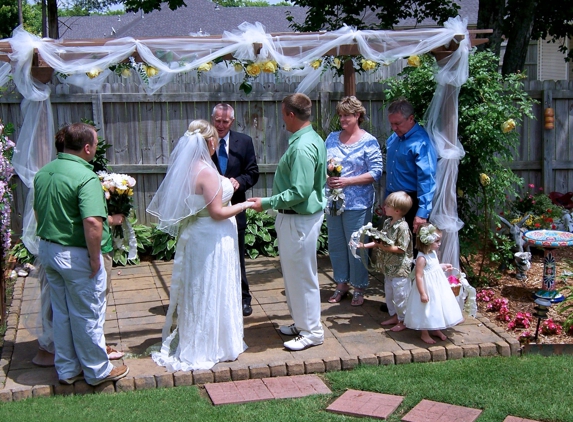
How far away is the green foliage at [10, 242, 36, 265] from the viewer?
26.2 feet

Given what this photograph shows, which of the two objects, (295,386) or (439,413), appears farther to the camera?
(295,386)

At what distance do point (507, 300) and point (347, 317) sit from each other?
4.90 ft

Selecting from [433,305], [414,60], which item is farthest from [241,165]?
[433,305]

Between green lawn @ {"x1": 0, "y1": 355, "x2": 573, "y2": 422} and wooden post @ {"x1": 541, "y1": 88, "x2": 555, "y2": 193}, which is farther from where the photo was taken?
wooden post @ {"x1": 541, "y1": 88, "x2": 555, "y2": 193}

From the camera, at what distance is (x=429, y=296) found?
5188 mm

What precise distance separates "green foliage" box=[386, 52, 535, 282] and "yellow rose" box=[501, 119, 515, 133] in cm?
4

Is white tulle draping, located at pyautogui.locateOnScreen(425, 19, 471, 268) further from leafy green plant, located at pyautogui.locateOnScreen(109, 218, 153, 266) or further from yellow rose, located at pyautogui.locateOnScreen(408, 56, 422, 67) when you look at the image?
leafy green plant, located at pyautogui.locateOnScreen(109, 218, 153, 266)

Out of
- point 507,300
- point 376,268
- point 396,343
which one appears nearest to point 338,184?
point 376,268

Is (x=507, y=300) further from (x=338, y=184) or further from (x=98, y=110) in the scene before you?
(x=98, y=110)

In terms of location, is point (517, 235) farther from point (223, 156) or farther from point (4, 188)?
point (4, 188)

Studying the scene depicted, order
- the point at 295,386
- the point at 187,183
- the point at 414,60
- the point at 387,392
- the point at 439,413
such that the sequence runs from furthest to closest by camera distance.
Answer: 1. the point at 414,60
2. the point at 187,183
3. the point at 295,386
4. the point at 387,392
5. the point at 439,413

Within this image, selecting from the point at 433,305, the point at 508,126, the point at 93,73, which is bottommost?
the point at 433,305

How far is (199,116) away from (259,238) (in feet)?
5.86

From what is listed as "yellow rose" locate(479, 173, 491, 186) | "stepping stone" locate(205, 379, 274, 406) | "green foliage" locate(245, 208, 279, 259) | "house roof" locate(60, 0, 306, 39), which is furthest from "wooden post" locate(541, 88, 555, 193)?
"house roof" locate(60, 0, 306, 39)
